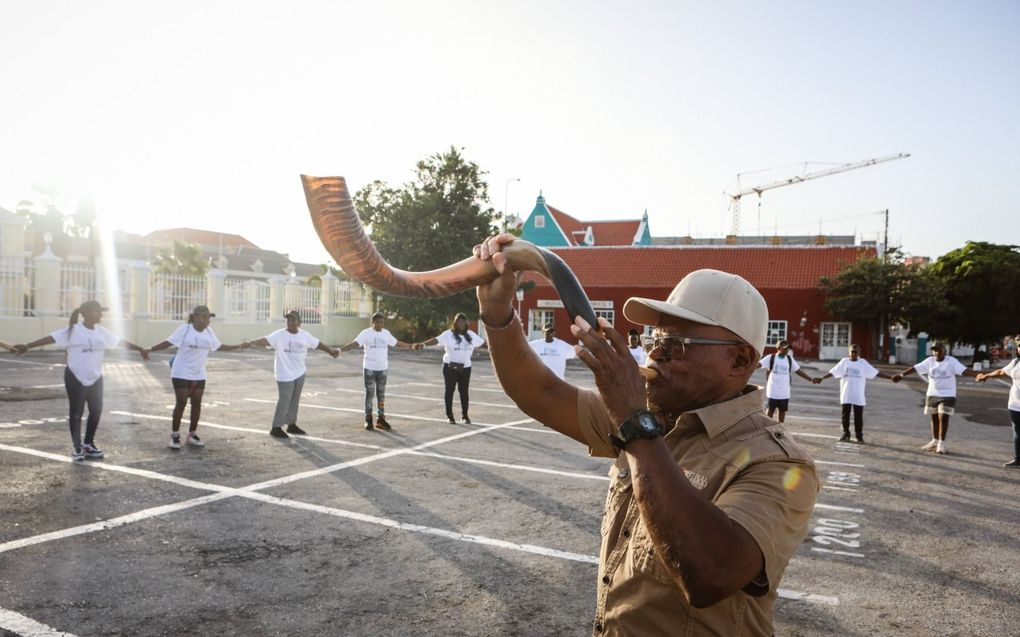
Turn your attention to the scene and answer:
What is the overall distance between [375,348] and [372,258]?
10.1 meters

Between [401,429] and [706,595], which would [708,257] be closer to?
[401,429]

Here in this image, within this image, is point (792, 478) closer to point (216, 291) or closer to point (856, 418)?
point (856, 418)

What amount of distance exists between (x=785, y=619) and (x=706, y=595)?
351 cm

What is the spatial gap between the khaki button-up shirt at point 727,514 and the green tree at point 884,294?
1436 inches

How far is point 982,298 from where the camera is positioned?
39.6 metres

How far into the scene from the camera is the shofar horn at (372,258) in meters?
2.04

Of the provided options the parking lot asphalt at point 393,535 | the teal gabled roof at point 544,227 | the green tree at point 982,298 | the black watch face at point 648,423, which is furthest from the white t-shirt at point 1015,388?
the teal gabled roof at point 544,227

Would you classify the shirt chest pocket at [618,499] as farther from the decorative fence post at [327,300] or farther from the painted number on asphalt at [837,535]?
the decorative fence post at [327,300]

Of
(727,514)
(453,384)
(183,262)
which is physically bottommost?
(453,384)

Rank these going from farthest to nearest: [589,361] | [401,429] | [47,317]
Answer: [47,317]
[401,429]
[589,361]

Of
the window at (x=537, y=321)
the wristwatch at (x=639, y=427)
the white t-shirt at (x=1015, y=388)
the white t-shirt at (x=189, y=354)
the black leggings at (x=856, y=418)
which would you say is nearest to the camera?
the wristwatch at (x=639, y=427)

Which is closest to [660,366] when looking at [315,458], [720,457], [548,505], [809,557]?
[720,457]

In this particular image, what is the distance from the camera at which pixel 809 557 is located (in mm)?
5906

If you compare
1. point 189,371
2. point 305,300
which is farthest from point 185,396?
point 305,300
